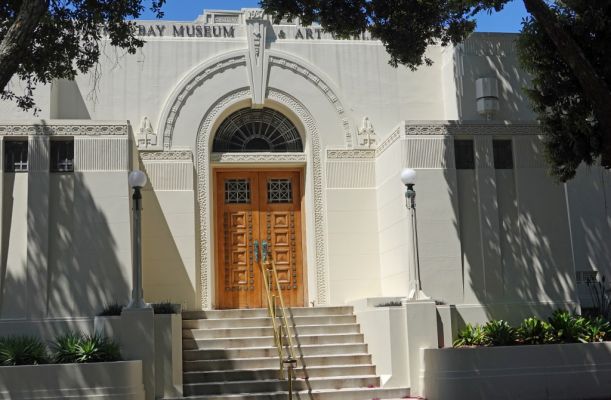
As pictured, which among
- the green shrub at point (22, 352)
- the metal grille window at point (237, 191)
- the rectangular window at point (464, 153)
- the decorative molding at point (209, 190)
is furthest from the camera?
the metal grille window at point (237, 191)

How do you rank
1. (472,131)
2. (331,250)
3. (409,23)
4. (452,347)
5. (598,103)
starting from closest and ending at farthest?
1. (598,103)
2. (452,347)
3. (409,23)
4. (472,131)
5. (331,250)

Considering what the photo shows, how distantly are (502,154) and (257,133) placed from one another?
4.93 meters

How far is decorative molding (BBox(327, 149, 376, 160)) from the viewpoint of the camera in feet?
52.3

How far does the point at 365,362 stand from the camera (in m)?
13.2

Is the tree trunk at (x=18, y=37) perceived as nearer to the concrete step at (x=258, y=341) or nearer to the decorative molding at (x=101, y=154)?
the decorative molding at (x=101, y=154)

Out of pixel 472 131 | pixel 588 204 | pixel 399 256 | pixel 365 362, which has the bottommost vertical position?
pixel 365 362

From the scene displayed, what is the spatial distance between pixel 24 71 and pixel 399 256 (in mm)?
6845

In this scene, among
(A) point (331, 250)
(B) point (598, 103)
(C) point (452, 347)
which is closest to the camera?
(B) point (598, 103)

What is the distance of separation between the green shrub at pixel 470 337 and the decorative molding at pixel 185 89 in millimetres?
6635

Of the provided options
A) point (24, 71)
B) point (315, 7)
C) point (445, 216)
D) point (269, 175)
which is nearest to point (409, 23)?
point (315, 7)

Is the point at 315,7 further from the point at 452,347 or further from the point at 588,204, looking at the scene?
the point at 588,204

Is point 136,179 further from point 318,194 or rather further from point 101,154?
point 318,194

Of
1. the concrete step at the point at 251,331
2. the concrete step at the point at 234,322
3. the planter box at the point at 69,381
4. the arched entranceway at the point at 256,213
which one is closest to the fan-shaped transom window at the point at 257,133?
the arched entranceway at the point at 256,213

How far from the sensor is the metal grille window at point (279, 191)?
53.6 ft
